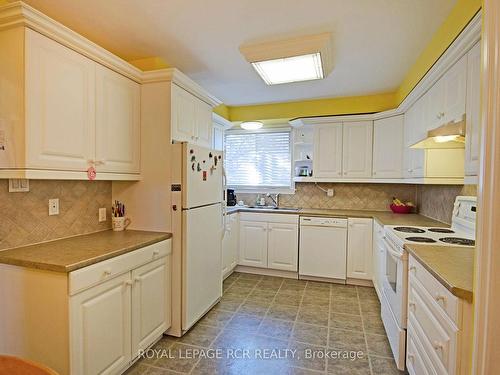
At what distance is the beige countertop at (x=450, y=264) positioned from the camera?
3.55ft

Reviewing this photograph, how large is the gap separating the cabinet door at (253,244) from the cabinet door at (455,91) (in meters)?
2.45

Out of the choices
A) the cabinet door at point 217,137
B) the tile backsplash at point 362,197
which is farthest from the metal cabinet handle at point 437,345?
the cabinet door at point 217,137

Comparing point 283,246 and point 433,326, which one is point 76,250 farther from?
point 283,246

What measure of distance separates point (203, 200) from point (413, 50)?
7.66ft

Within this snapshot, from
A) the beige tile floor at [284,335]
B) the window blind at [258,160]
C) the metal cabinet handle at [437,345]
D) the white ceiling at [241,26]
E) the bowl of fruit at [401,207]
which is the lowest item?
the beige tile floor at [284,335]

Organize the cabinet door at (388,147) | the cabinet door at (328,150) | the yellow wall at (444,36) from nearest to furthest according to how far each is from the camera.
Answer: the yellow wall at (444,36) < the cabinet door at (388,147) < the cabinet door at (328,150)

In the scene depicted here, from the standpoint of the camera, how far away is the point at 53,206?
1.94 m

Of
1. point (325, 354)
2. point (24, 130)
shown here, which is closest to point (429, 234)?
point (325, 354)

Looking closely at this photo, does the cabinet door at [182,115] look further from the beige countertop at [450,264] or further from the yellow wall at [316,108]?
the beige countertop at [450,264]

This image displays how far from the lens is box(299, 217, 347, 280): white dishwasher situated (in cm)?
344

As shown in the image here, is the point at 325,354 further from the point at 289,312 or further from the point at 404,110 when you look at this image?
the point at 404,110

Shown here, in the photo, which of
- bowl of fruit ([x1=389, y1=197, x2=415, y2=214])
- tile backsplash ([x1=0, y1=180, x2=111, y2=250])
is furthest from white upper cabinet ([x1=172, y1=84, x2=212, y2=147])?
bowl of fruit ([x1=389, y1=197, x2=415, y2=214])

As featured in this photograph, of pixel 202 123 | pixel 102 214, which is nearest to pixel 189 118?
pixel 202 123

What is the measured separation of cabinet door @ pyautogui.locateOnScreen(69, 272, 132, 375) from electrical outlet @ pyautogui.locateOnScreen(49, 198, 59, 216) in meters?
0.73
